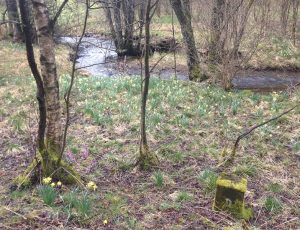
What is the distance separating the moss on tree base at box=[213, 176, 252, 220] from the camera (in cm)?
461

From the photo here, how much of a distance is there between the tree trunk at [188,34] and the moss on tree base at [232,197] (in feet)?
27.5

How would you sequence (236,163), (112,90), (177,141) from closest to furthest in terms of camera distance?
(236,163)
(177,141)
(112,90)

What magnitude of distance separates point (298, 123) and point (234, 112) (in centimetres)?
138

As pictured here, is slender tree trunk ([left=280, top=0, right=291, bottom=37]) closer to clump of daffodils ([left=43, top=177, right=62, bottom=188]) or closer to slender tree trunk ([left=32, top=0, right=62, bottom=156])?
slender tree trunk ([left=32, top=0, right=62, bottom=156])

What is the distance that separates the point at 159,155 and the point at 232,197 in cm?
216

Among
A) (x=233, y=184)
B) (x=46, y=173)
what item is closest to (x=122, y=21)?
(x=46, y=173)

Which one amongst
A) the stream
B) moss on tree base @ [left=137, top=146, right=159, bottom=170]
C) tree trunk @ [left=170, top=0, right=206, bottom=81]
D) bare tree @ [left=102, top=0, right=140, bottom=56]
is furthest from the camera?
bare tree @ [left=102, top=0, right=140, bottom=56]

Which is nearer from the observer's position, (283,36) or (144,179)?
(144,179)

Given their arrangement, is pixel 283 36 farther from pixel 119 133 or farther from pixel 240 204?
pixel 240 204

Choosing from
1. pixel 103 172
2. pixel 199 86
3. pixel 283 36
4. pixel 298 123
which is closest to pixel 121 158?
pixel 103 172

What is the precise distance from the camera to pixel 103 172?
5.96 metres

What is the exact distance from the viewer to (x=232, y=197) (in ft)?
15.2

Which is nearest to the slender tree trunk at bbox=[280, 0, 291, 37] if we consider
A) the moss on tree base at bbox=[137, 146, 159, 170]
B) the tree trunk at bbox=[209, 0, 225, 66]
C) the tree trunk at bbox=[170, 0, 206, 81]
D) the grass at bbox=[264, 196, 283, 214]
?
the tree trunk at bbox=[170, 0, 206, 81]

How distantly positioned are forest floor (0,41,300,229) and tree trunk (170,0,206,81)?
143 cm
